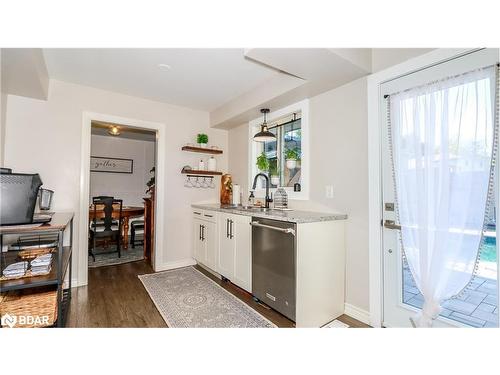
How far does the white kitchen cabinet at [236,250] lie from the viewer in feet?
7.80

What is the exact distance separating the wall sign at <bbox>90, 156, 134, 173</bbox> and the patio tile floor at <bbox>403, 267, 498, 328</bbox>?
20.1 feet

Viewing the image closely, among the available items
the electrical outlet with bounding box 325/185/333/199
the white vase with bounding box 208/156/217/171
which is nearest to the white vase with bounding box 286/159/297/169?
the electrical outlet with bounding box 325/185/333/199

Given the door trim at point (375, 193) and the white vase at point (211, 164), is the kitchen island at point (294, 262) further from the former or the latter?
the white vase at point (211, 164)

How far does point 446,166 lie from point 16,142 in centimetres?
392

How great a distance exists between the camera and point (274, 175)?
3.06 metres

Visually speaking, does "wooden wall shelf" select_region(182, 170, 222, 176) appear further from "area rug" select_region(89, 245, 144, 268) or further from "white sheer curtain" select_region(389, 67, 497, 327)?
"white sheer curtain" select_region(389, 67, 497, 327)

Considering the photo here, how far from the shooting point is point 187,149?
11.4ft

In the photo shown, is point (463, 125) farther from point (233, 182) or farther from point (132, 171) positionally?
point (132, 171)

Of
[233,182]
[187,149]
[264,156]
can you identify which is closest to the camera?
[264,156]

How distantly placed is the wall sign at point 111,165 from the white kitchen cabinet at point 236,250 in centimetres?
399

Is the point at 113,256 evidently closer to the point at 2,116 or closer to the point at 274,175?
the point at 2,116

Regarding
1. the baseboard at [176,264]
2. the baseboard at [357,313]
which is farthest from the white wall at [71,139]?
the baseboard at [357,313]

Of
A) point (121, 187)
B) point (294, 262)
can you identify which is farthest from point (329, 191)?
point (121, 187)
